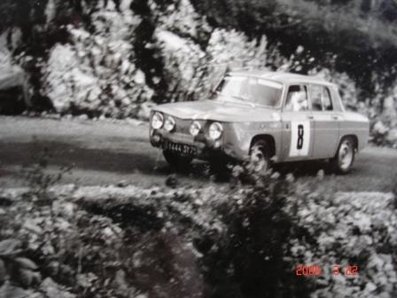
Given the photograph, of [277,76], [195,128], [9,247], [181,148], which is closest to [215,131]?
[195,128]

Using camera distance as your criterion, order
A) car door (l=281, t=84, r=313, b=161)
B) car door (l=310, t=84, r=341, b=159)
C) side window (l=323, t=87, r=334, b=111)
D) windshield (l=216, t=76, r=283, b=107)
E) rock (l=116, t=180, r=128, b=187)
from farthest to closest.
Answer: side window (l=323, t=87, r=334, b=111) → car door (l=310, t=84, r=341, b=159) → windshield (l=216, t=76, r=283, b=107) → car door (l=281, t=84, r=313, b=161) → rock (l=116, t=180, r=128, b=187)

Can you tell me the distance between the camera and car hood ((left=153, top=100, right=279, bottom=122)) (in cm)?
358

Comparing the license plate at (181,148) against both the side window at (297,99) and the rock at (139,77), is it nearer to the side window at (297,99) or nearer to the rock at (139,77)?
the rock at (139,77)

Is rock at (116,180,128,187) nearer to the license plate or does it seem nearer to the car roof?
the license plate

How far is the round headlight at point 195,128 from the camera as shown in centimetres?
353

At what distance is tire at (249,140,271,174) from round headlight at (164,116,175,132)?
0.58 m

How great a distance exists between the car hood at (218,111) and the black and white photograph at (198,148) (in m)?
0.01

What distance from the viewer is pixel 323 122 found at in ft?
13.8

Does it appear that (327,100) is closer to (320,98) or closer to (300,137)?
(320,98)

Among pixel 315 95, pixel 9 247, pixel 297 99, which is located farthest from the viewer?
Result: pixel 315 95

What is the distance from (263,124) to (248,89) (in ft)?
1.36
